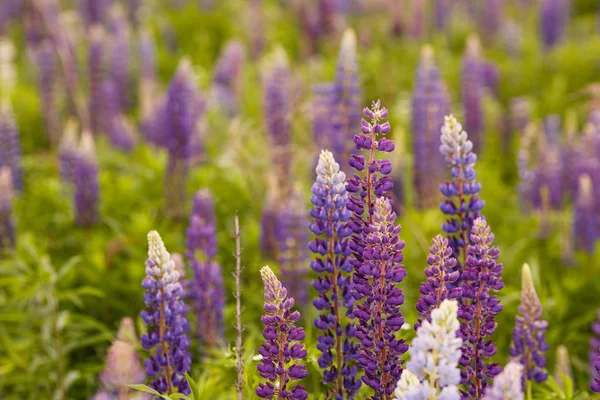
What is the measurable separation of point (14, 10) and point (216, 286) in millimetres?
8792

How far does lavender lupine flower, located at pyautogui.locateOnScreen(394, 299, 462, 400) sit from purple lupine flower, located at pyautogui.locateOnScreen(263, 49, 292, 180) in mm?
3902

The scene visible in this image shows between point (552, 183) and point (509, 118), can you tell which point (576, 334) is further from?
point (509, 118)

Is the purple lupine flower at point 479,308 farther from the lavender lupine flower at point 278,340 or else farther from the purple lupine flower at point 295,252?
the purple lupine flower at point 295,252

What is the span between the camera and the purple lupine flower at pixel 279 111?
5.67 meters

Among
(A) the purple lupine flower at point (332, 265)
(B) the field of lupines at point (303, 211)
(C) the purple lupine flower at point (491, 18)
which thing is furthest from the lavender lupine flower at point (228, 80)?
(A) the purple lupine flower at point (332, 265)

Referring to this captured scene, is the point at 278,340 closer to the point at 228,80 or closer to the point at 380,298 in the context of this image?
the point at 380,298

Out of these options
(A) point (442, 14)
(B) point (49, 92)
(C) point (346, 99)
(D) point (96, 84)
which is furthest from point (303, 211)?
(A) point (442, 14)

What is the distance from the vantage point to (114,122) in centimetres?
702

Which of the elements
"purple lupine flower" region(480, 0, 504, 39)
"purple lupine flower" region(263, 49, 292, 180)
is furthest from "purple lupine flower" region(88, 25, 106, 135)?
"purple lupine flower" region(480, 0, 504, 39)

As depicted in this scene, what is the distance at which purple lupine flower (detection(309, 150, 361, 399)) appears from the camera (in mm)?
2475

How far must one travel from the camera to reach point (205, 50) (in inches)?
382

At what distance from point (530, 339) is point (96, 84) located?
5.47 m

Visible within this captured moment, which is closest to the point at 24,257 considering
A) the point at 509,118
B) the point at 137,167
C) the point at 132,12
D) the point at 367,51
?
the point at 137,167

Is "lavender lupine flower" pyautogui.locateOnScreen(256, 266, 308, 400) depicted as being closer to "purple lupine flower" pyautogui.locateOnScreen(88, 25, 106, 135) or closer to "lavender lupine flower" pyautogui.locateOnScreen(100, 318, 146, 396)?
"lavender lupine flower" pyautogui.locateOnScreen(100, 318, 146, 396)
